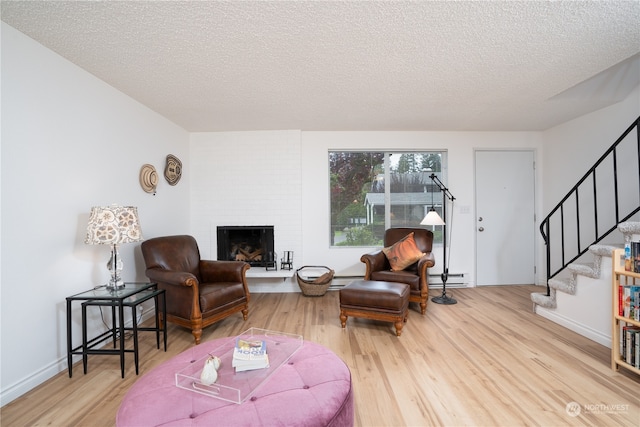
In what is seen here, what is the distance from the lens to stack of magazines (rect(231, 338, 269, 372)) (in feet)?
4.91

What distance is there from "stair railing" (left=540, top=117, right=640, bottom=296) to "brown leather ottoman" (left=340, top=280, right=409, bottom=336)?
1.76 meters

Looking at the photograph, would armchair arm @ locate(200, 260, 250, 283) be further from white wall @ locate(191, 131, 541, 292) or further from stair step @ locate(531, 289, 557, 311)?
stair step @ locate(531, 289, 557, 311)

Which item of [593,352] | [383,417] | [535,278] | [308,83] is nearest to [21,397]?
[383,417]

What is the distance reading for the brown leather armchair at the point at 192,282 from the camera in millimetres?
2578

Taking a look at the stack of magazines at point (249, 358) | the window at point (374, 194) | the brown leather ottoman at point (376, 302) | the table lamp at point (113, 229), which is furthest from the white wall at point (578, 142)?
the table lamp at point (113, 229)

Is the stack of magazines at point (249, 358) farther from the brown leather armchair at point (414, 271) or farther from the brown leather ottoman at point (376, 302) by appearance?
the brown leather armchair at point (414, 271)

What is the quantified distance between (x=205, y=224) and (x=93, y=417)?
9.46ft

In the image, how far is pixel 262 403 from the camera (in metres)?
1.22

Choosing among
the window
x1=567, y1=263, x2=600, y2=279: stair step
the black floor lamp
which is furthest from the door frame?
x1=567, y1=263, x2=600, y2=279: stair step

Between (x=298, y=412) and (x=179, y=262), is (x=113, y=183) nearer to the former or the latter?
(x=179, y=262)

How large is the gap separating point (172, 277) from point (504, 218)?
459 centimetres

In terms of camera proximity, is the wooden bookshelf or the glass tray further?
the wooden bookshelf

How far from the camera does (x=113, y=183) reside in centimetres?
275

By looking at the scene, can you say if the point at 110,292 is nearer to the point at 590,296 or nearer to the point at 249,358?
the point at 249,358
